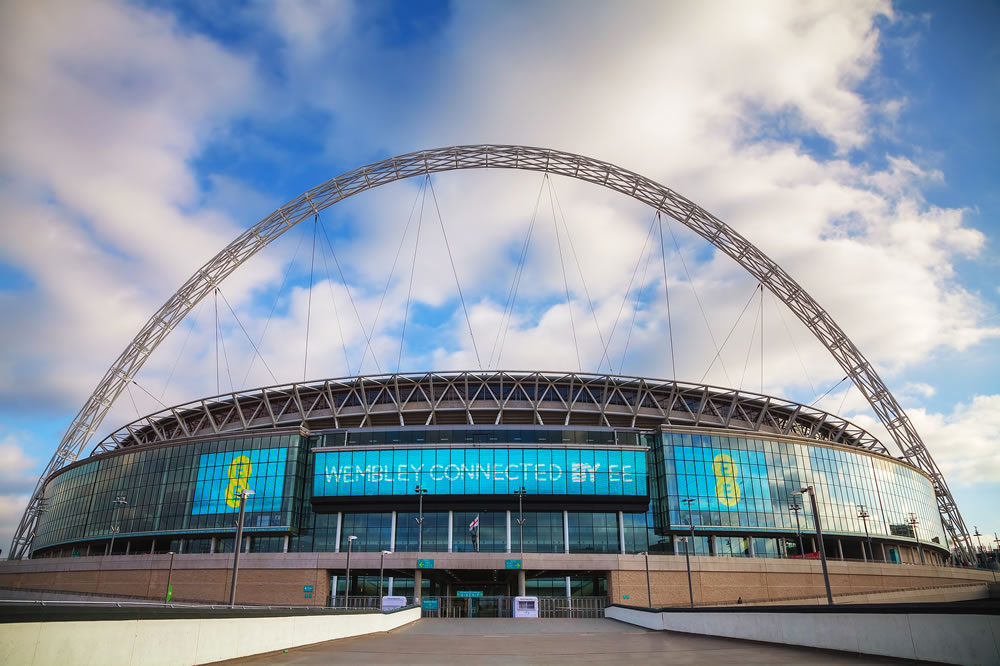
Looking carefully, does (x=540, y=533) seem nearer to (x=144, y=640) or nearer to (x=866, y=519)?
(x=866, y=519)

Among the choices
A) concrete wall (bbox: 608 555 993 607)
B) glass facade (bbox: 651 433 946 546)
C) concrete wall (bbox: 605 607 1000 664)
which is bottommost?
concrete wall (bbox: 608 555 993 607)

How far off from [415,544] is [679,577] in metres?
28.2

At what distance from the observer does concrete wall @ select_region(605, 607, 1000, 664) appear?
10.4 metres

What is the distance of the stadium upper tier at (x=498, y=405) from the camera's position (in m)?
85.5

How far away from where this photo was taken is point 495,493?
7050cm

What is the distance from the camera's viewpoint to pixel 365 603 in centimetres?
6028

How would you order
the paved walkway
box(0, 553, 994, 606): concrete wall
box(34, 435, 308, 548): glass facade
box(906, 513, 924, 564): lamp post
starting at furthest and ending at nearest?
box(906, 513, 924, 564): lamp post → box(34, 435, 308, 548): glass facade → box(0, 553, 994, 606): concrete wall → the paved walkway

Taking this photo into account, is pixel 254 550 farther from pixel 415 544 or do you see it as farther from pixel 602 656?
pixel 602 656

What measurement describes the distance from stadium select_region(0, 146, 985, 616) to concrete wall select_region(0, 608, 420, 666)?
46678 mm

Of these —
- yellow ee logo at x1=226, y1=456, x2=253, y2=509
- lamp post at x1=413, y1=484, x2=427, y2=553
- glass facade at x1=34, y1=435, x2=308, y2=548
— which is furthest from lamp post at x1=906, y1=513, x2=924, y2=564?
yellow ee logo at x1=226, y1=456, x2=253, y2=509

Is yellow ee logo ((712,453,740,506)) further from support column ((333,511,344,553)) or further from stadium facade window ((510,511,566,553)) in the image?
support column ((333,511,344,553))

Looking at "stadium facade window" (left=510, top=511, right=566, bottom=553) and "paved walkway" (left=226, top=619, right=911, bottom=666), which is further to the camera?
"stadium facade window" (left=510, top=511, right=566, bottom=553)

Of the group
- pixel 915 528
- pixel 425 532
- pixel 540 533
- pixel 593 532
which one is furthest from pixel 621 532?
pixel 915 528

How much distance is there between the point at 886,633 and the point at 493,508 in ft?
197
